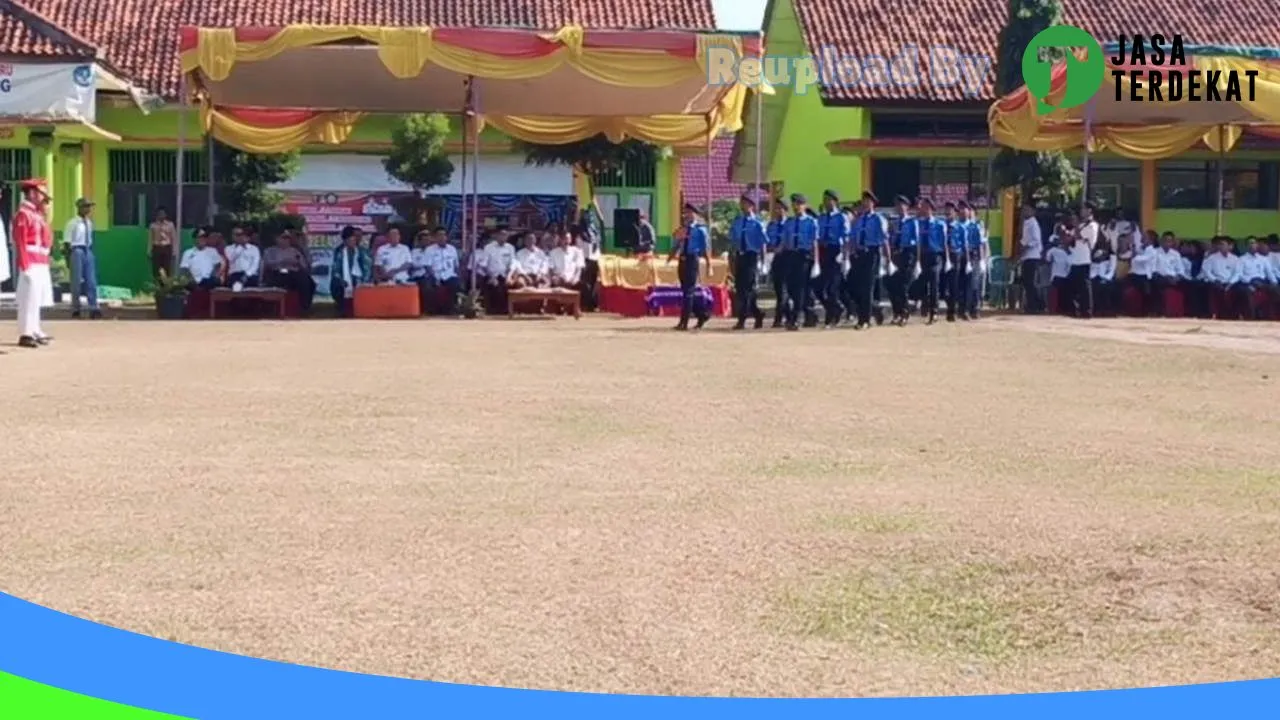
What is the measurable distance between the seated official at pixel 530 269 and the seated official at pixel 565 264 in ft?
0.27

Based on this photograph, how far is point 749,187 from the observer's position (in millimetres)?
40281

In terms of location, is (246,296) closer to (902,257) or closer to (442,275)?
(442,275)

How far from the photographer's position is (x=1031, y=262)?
79.8ft

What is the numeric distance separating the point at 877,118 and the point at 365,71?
12056 millimetres

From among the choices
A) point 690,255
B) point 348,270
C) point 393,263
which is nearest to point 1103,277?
point 690,255

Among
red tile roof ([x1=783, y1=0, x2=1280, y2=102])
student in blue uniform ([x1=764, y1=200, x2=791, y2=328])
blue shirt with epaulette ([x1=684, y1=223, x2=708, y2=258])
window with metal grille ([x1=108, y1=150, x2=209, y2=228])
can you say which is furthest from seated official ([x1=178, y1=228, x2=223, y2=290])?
red tile roof ([x1=783, y1=0, x2=1280, y2=102])

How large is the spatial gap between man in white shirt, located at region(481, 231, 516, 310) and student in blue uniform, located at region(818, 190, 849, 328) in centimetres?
465

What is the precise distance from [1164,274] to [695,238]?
7.96 m

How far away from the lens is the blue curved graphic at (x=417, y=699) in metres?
4.78

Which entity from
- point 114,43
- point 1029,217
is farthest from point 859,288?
point 114,43

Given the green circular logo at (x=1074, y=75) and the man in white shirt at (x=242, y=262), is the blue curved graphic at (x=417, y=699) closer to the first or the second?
the man in white shirt at (x=242, y=262)

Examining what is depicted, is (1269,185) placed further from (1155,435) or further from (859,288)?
(1155,435)

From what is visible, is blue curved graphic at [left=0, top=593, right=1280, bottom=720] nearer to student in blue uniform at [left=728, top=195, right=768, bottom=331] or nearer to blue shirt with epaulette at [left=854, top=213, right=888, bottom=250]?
student in blue uniform at [left=728, top=195, right=768, bottom=331]

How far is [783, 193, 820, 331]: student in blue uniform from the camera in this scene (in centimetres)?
1947
